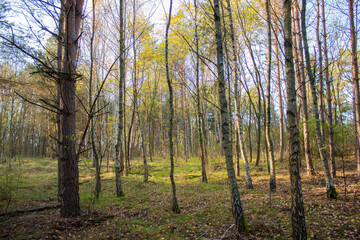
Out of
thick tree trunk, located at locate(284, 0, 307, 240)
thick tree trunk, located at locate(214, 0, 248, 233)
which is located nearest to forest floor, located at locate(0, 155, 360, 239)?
thick tree trunk, located at locate(214, 0, 248, 233)

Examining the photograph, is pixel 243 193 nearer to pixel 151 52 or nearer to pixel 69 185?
pixel 69 185

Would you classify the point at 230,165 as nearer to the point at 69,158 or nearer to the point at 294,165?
the point at 294,165

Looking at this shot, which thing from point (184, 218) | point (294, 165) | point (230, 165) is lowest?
point (184, 218)

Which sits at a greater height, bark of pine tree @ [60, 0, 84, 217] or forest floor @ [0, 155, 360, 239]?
bark of pine tree @ [60, 0, 84, 217]

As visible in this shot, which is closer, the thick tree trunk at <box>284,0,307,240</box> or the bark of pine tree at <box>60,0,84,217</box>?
the thick tree trunk at <box>284,0,307,240</box>

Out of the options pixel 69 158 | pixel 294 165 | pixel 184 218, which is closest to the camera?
pixel 294 165

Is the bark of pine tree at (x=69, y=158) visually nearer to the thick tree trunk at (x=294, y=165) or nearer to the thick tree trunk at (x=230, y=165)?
the thick tree trunk at (x=230, y=165)

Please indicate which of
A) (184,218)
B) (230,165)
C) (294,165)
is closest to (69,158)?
(184,218)

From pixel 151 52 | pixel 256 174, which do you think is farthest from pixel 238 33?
pixel 256 174

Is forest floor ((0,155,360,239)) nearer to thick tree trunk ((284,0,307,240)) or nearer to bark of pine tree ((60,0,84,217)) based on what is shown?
bark of pine tree ((60,0,84,217))

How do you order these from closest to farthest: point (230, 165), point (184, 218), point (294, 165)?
point (294, 165)
point (230, 165)
point (184, 218)

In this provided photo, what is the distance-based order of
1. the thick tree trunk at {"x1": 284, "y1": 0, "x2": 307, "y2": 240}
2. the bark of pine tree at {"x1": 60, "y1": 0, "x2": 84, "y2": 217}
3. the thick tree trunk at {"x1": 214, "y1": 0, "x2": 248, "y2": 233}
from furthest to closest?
1. the bark of pine tree at {"x1": 60, "y1": 0, "x2": 84, "y2": 217}
2. the thick tree trunk at {"x1": 214, "y1": 0, "x2": 248, "y2": 233}
3. the thick tree trunk at {"x1": 284, "y1": 0, "x2": 307, "y2": 240}

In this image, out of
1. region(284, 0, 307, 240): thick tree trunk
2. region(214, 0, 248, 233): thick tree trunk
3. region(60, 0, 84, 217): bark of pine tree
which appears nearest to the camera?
region(284, 0, 307, 240): thick tree trunk

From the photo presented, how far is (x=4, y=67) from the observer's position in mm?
14039
